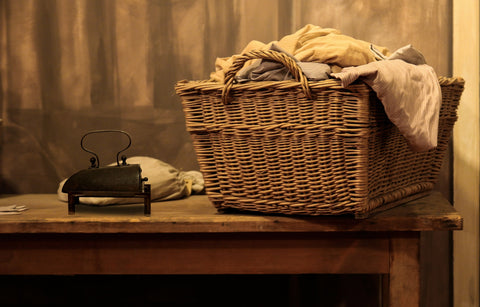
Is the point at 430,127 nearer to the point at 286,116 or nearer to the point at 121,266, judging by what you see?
the point at 286,116

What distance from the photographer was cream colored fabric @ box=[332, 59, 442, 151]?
1103mm

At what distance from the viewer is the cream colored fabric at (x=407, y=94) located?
1103 mm

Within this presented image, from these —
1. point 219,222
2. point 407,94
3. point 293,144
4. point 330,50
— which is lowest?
point 219,222

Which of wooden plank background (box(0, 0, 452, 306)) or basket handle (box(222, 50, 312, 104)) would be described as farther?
wooden plank background (box(0, 0, 452, 306))

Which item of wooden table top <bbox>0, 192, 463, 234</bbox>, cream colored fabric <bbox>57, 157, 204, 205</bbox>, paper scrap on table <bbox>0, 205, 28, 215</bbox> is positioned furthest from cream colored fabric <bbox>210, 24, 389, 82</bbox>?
paper scrap on table <bbox>0, 205, 28, 215</bbox>

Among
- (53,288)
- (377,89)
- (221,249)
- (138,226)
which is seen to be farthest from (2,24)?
(377,89)

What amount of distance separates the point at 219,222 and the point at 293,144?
0.25 m

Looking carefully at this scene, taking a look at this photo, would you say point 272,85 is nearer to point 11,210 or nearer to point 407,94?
point 407,94

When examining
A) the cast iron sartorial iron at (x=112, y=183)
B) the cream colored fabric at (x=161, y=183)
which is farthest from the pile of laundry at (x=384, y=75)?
the cream colored fabric at (x=161, y=183)

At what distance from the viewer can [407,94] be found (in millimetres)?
1147

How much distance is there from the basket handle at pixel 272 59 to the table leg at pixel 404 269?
0.42 meters

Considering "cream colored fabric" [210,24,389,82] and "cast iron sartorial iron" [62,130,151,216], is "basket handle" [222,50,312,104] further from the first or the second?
"cast iron sartorial iron" [62,130,151,216]

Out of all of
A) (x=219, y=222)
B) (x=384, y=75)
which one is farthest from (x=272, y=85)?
(x=219, y=222)

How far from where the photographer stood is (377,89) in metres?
1.10
